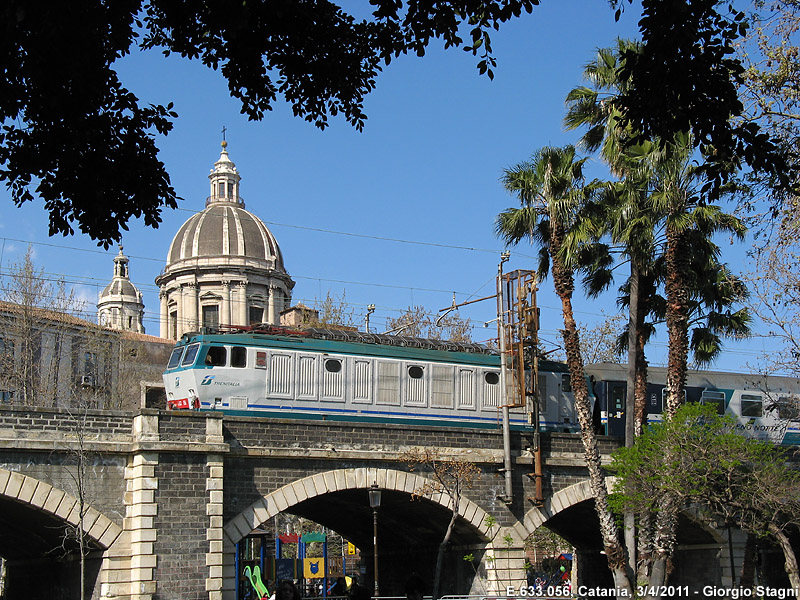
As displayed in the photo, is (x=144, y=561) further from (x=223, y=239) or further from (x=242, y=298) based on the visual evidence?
(x=223, y=239)

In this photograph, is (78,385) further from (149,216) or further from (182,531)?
(149,216)

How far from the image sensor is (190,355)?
25.5 m

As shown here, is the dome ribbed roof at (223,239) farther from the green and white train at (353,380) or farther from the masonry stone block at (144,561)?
the masonry stone block at (144,561)

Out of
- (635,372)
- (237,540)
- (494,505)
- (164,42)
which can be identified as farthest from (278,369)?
(164,42)

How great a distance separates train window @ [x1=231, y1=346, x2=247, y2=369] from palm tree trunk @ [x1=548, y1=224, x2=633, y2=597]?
8.01m

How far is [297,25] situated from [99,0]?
1835mm

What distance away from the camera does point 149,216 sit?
9773mm

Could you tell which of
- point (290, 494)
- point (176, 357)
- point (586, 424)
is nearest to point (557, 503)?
point (586, 424)

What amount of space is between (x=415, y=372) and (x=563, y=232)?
17.9ft

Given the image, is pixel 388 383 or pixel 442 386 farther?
pixel 442 386

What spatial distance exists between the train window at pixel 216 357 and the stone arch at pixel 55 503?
15.8 feet

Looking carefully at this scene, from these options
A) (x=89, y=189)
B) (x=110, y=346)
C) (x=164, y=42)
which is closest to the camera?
(x=89, y=189)

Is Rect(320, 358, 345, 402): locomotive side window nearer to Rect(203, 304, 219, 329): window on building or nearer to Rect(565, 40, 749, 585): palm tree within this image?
Rect(565, 40, 749, 585): palm tree

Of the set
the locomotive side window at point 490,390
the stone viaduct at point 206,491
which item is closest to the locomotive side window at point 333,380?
the stone viaduct at point 206,491
